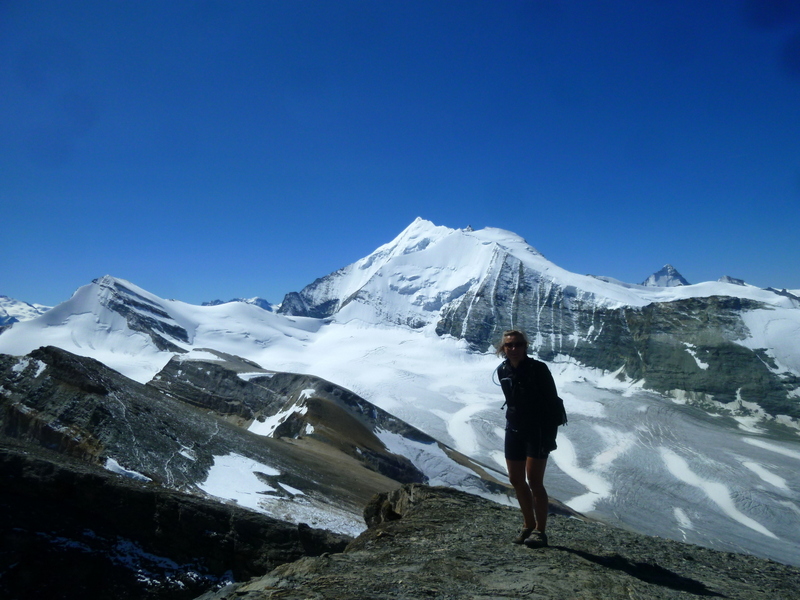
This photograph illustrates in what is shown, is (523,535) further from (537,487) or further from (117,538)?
(117,538)

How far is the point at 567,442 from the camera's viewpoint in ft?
244

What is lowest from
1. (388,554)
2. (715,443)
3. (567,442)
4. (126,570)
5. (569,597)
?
(126,570)

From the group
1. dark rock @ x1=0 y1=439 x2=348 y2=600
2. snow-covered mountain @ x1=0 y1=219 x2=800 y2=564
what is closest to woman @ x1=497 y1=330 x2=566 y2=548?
dark rock @ x1=0 y1=439 x2=348 y2=600

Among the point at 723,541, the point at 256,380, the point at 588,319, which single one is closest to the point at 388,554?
the point at 723,541

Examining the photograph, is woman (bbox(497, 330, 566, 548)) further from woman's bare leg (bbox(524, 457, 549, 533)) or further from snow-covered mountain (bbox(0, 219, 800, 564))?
snow-covered mountain (bbox(0, 219, 800, 564))

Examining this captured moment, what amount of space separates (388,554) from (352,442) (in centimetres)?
3690

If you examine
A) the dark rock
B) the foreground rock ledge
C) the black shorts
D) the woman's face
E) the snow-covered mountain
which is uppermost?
the snow-covered mountain

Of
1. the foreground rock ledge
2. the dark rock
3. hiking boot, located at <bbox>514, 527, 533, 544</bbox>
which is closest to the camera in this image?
the foreground rock ledge

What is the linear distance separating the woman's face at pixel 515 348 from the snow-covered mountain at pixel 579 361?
50100 millimetres

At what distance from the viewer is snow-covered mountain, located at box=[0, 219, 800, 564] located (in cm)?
5919

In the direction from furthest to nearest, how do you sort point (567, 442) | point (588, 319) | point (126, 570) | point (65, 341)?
point (588, 319) → point (65, 341) → point (567, 442) → point (126, 570)

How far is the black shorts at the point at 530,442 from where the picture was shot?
607 centimetres

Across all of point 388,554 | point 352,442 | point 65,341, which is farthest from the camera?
point 65,341

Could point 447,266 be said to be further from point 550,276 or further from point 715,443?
point 715,443
